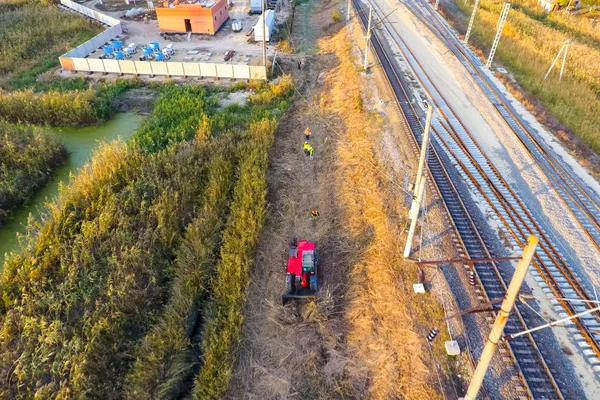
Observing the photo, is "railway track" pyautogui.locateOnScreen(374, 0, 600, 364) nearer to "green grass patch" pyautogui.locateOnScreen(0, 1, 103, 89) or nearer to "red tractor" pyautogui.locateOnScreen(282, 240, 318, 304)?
Answer: "red tractor" pyautogui.locateOnScreen(282, 240, 318, 304)

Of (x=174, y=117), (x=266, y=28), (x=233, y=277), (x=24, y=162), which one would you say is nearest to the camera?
(x=233, y=277)

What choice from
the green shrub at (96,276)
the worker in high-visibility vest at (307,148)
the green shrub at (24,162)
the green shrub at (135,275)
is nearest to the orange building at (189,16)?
the green shrub at (24,162)

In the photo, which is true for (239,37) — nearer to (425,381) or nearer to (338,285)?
(338,285)

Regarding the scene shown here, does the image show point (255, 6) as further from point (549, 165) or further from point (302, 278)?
point (302, 278)

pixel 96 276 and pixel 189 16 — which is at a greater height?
pixel 189 16

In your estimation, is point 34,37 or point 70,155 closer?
point 70,155

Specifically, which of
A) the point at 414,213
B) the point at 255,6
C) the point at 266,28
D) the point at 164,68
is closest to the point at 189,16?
the point at 266,28

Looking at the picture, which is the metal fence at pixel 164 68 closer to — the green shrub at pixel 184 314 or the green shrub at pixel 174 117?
the green shrub at pixel 174 117
